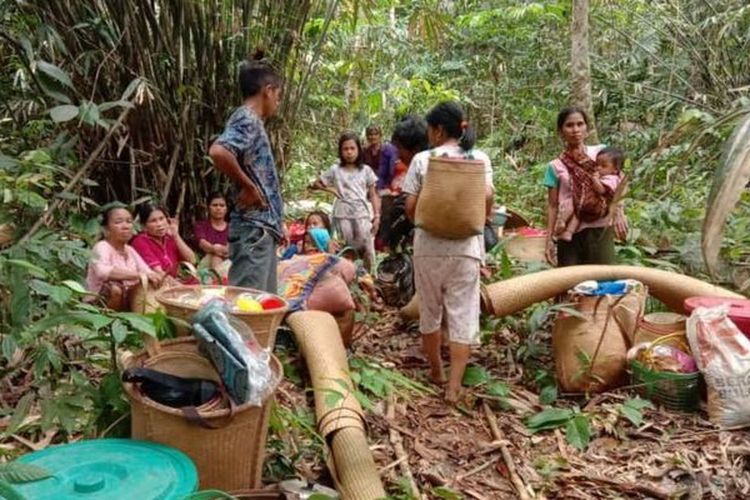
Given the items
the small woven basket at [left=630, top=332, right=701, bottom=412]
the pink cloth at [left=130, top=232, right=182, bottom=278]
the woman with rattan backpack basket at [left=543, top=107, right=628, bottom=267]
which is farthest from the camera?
the pink cloth at [left=130, top=232, right=182, bottom=278]

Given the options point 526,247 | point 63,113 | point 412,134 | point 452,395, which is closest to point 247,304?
point 63,113

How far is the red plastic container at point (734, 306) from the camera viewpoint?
10.4 ft

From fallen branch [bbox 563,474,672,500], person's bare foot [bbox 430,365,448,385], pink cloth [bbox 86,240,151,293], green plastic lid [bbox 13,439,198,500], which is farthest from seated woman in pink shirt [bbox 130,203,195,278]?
fallen branch [bbox 563,474,672,500]

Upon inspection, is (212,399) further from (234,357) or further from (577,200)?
(577,200)

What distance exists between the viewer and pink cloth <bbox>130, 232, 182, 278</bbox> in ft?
13.0

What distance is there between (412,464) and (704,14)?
24.5 ft

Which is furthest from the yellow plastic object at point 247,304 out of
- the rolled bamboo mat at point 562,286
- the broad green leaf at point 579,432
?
the rolled bamboo mat at point 562,286

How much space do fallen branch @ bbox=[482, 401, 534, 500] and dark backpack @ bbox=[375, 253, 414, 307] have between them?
1.40 metres

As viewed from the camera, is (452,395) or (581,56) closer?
(452,395)

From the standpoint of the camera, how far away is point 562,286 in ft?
12.4

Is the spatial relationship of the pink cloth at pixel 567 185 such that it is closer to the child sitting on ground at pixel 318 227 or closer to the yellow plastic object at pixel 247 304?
the child sitting on ground at pixel 318 227

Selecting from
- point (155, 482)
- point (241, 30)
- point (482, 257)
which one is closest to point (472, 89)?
point (241, 30)

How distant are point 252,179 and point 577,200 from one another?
69.1 inches

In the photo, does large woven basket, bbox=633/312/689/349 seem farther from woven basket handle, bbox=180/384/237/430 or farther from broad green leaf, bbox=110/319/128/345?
broad green leaf, bbox=110/319/128/345
